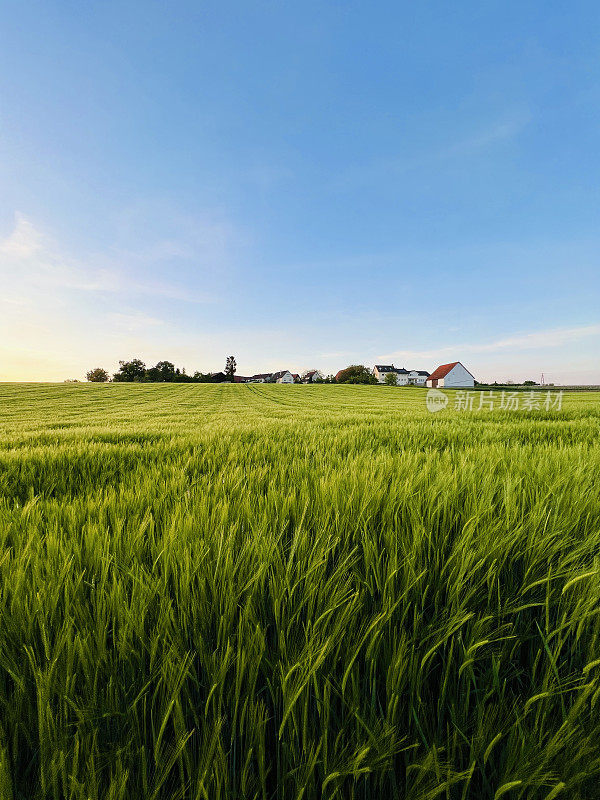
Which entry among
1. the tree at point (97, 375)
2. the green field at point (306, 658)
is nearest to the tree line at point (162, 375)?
the tree at point (97, 375)

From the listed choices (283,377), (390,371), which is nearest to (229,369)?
(283,377)

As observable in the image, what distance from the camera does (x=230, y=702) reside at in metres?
0.57

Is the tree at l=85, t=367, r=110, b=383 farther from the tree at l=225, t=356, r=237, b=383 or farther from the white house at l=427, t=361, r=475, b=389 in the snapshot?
the white house at l=427, t=361, r=475, b=389

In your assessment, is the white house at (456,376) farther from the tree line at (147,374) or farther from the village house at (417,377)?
the tree line at (147,374)

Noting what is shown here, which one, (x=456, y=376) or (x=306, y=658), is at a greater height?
(x=456, y=376)

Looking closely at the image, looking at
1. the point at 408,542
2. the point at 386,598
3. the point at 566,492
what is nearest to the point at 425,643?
the point at 386,598

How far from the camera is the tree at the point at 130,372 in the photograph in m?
82.1

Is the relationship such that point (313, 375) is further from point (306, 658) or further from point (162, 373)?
point (306, 658)

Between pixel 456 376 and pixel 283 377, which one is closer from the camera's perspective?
pixel 456 376

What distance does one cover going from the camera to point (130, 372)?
8269 cm

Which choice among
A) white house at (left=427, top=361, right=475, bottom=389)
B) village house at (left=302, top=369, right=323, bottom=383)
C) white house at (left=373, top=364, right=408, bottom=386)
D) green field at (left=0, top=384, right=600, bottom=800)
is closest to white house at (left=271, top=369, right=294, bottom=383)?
village house at (left=302, top=369, right=323, bottom=383)

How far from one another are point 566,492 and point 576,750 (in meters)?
1.20

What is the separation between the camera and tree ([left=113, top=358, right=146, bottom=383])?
82.1 m

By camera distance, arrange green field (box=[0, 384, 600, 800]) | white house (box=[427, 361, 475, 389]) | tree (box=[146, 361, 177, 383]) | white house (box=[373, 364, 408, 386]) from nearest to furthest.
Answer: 1. green field (box=[0, 384, 600, 800])
2. white house (box=[427, 361, 475, 389])
3. tree (box=[146, 361, 177, 383])
4. white house (box=[373, 364, 408, 386])
